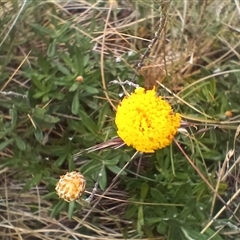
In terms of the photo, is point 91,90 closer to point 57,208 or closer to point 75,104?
point 75,104

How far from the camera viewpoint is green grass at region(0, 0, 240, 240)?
3.56 feet

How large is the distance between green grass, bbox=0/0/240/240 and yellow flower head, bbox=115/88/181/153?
0.61ft

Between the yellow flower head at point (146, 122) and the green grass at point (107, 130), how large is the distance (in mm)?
186

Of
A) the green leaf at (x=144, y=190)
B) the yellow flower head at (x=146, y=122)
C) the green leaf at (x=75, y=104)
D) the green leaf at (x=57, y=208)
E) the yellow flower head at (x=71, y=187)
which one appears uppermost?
the yellow flower head at (x=146, y=122)

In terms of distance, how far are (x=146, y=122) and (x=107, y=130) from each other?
272 millimetres

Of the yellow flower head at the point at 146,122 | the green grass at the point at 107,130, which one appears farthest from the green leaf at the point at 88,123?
the yellow flower head at the point at 146,122

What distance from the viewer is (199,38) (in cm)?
130

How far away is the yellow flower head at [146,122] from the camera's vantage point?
84 centimetres

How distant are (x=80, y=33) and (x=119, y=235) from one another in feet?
1.55

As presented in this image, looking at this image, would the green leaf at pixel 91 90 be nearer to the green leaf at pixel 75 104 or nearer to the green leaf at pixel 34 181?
the green leaf at pixel 75 104

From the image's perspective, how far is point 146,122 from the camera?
846 millimetres

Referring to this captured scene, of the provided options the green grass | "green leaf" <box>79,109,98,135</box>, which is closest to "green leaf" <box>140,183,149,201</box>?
the green grass

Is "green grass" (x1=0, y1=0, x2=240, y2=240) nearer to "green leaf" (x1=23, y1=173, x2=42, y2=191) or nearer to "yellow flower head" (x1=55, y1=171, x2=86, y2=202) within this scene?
"green leaf" (x1=23, y1=173, x2=42, y2=191)

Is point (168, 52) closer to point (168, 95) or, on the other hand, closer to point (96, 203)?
point (168, 95)
